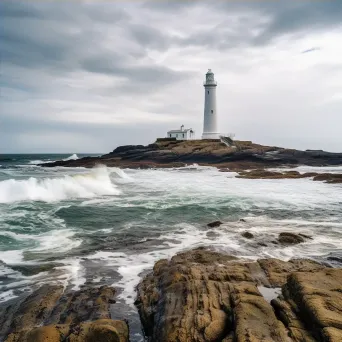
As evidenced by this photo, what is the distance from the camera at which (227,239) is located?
416 inches

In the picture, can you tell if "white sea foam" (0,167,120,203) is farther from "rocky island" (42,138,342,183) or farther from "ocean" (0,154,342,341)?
"rocky island" (42,138,342,183)

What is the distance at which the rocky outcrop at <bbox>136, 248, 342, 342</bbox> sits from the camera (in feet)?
13.9

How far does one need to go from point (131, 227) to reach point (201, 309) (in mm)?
7822

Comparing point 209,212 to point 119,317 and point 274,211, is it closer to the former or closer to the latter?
point 274,211

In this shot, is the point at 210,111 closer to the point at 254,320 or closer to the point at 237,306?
the point at 237,306

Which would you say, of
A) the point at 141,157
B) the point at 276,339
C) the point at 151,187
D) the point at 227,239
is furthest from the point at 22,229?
the point at 141,157

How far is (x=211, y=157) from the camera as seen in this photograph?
48.2 metres

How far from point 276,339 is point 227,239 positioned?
648 cm

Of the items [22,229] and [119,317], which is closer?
[119,317]

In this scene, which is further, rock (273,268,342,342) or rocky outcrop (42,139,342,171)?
rocky outcrop (42,139,342,171)

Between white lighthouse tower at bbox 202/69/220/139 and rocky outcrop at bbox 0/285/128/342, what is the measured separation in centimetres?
5012

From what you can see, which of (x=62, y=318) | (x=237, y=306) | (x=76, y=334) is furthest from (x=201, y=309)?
(x=62, y=318)

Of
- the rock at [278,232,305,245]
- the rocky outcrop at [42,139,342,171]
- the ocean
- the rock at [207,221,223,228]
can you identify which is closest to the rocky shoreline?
the ocean

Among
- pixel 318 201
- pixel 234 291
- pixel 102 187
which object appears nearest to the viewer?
pixel 234 291
